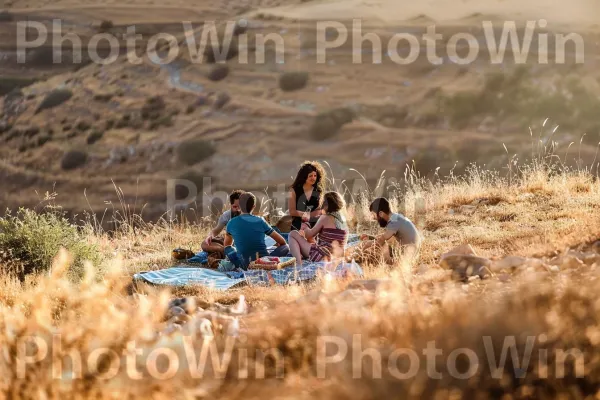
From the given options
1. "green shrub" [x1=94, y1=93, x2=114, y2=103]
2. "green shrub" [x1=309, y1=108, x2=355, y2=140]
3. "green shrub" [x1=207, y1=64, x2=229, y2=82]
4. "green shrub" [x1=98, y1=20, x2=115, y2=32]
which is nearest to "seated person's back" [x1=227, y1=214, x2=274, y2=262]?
"green shrub" [x1=309, y1=108, x2=355, y2=140]

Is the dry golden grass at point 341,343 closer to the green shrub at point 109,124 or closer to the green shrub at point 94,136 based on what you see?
the green shrub at point 94,136

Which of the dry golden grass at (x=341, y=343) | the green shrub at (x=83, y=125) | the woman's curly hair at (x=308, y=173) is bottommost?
the green shrub at (x=83, y=125)

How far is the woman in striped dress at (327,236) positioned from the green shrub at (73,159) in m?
32.5

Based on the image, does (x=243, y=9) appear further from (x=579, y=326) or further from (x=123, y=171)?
(x=579, y=326)

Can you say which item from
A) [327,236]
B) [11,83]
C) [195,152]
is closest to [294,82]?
[195,152]

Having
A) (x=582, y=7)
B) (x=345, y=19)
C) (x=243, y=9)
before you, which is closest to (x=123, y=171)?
(x=345, y=19)

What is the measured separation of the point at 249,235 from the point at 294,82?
34.7 metres

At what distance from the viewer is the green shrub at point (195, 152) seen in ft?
125

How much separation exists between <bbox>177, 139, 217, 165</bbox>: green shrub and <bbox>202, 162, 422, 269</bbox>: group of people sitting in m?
28.2

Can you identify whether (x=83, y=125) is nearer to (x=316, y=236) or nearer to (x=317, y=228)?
(x=316, y=236)

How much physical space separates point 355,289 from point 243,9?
54654 millimetres

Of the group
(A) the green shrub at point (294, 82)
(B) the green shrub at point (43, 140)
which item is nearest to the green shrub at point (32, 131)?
(B) the green shrub at point (43, 140)

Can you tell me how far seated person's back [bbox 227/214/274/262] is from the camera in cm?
925

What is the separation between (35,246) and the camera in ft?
30.0
